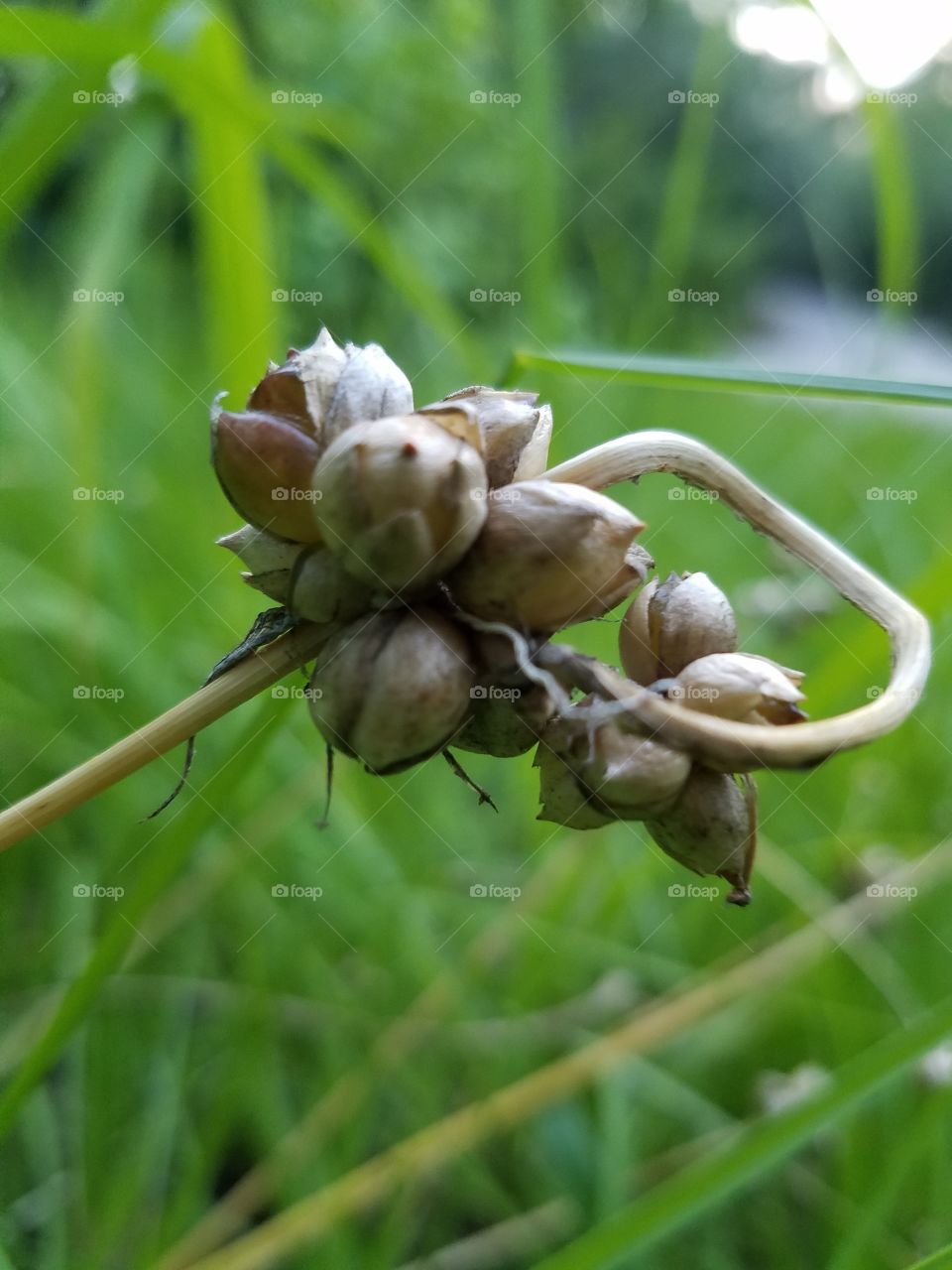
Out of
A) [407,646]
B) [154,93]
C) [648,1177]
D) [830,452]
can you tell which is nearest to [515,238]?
[830,452]

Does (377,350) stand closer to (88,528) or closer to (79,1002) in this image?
(79,1002)

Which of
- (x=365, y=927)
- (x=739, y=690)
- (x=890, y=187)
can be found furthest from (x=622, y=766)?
(x=890, y=187)

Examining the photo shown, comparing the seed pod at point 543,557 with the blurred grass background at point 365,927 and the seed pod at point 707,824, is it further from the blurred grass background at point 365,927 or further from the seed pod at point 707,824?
the blurred grass background at point 365,927

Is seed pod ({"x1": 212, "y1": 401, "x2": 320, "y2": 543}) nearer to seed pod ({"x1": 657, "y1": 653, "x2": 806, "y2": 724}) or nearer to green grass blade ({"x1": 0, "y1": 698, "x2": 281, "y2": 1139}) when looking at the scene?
seed pod ({"x1": 657, "y1": 653, "x2": 806, "y2": 724})

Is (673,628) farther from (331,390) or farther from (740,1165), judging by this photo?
(740,1165)

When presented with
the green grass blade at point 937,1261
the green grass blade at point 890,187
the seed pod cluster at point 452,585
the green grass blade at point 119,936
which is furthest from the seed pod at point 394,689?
the green grass blade at point 890,187
